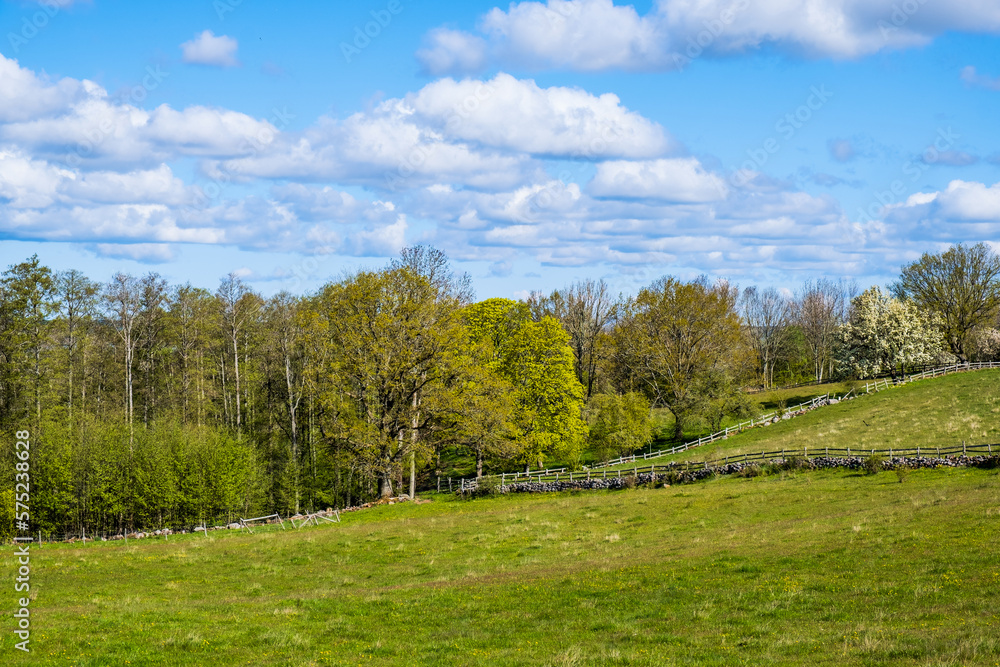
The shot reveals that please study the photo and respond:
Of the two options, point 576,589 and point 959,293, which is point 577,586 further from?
point 959,293

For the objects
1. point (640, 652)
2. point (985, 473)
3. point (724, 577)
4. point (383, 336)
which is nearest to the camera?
point (640, 652)

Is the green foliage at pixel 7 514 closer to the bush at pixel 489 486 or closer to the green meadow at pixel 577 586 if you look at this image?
the green meadow at pixel 577 586

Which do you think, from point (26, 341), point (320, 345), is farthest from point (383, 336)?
point (26, 341)

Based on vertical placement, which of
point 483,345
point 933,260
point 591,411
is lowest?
point 591,411

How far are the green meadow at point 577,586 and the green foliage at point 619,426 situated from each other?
1800 centimetres

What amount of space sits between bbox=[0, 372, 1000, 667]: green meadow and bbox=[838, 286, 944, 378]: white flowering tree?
45776 millimetres

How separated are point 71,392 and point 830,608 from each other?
54694mm

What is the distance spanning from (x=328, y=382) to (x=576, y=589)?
1156 inches

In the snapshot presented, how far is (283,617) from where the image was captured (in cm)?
2186

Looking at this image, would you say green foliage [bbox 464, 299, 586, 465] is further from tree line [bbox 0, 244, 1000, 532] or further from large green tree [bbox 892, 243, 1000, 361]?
large green tree [bbox 892, 243, 1000, 361]

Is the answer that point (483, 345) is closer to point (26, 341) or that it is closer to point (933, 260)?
Answer: point (26, 341)

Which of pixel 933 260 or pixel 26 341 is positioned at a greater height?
pixel 933 260

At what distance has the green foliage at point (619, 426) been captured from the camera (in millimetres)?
62875

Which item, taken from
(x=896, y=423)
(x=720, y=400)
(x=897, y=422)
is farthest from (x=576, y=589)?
(x=720, y=400)
